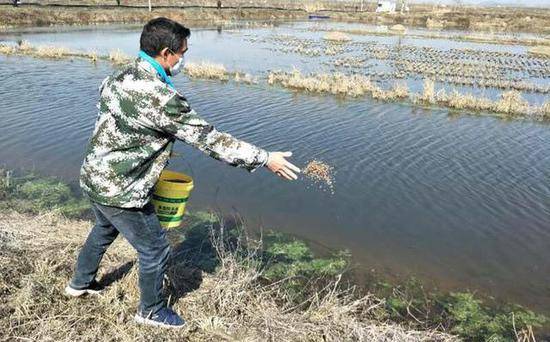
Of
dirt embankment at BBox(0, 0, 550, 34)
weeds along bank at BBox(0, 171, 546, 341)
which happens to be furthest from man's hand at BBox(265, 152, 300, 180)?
dirt embankment at BBox(0, 0, 550, 34)

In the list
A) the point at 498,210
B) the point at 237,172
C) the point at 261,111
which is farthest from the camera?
the point at 261,111

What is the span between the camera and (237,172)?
8570 millimetres

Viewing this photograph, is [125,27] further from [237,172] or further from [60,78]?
[237,172]

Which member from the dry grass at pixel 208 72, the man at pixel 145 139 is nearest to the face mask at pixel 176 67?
the man at pixel 145 139

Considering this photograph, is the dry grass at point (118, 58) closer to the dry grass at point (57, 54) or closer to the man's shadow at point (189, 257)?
the dry grass at point (57, 54)

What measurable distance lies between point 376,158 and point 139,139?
24.5 feet

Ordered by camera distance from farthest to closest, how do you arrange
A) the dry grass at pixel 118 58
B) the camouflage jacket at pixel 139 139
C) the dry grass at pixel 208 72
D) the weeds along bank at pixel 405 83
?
the dry grass at pixel 118 58, the dry grass at pixel 208 72, the weeds along bank at pixel 405 83, the camouflage jacket at pixel 139 139

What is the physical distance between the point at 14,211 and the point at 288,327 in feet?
14.4

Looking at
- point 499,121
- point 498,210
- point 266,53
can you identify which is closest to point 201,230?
point 498,210

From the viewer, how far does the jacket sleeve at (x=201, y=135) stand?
2.75 m

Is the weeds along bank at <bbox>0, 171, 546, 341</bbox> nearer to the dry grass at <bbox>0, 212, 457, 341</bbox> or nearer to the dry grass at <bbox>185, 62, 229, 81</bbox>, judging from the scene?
the dry grass at <bbox>0, 212, 457, 341</bbox>

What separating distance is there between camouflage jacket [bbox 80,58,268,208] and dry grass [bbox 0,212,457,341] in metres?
1.02

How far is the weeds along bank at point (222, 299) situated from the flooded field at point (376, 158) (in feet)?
1.79

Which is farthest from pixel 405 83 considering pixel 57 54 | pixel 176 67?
pixel 176 67
